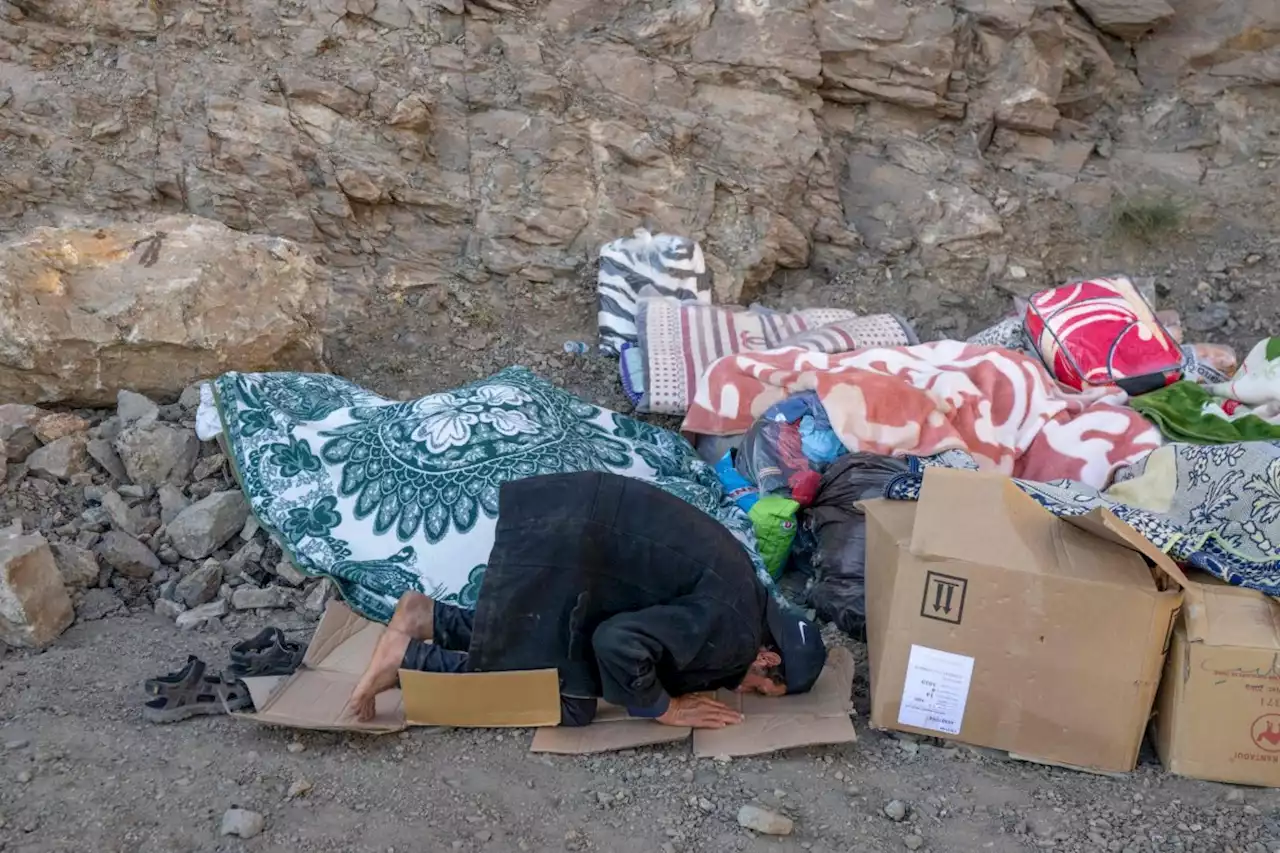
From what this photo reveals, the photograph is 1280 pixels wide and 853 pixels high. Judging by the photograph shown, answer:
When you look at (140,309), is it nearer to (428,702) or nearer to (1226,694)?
(428,702)

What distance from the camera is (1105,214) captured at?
18.9 feet

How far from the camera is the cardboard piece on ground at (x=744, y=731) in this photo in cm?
246

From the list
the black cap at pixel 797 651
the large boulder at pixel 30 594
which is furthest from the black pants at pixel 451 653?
the large boulder at pixel 30 594

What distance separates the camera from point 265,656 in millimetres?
2697

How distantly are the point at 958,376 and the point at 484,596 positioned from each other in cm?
228

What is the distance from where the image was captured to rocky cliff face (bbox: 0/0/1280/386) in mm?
4867

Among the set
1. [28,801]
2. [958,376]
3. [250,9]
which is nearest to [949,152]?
[958,376]

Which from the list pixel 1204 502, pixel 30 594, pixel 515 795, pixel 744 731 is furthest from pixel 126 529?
pixel 1204 502

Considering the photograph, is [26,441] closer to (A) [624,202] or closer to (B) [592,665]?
(B) [592,665]

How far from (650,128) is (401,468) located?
267 cm

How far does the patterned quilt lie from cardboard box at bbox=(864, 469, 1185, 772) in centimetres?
20

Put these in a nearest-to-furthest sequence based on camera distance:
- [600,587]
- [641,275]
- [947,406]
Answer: [600,587] < [947,406] < [641,275]

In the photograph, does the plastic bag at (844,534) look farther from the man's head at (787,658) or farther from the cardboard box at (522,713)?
the cardboard box at (522,713)

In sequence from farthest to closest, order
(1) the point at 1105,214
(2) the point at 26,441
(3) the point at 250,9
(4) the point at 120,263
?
(1) the point at 1105,214, (3) the point at 250,9, (4) the point at 120,263, (2) the point at 26,441
